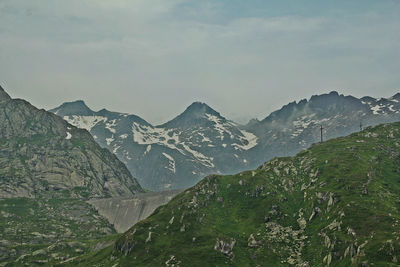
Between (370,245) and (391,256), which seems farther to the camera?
(370,245)

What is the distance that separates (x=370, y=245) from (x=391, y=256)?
1289 cm

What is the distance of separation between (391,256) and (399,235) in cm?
1631

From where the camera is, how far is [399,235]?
650 ft

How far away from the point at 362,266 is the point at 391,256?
1242cm

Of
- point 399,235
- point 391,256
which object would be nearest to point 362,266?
point 391,256

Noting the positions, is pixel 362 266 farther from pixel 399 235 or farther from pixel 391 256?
pixel 399 235

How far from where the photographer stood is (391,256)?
609 feet

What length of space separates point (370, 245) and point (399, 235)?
13661 millimetres

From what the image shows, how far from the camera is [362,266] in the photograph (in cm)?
18800

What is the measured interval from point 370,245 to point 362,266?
45.1 feet

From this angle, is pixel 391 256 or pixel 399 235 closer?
pixel 391 256
